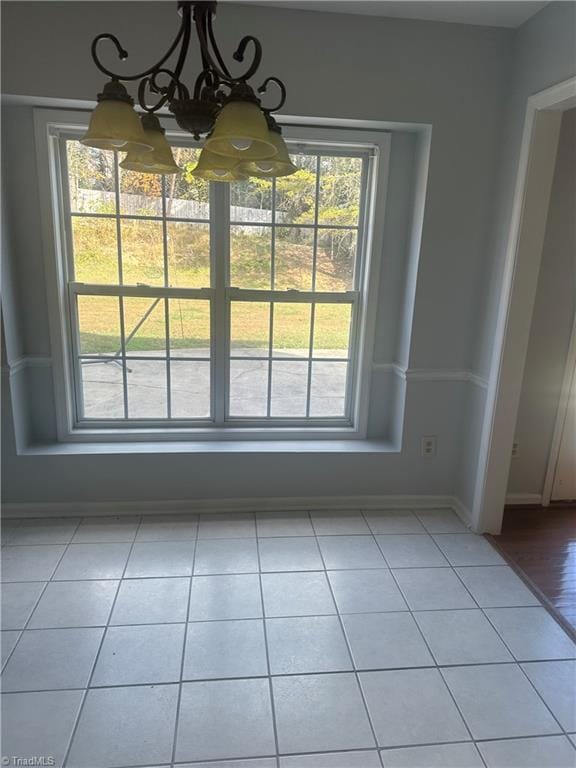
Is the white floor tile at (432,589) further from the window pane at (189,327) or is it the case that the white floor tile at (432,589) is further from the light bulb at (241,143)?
the light bulb at (241,143)

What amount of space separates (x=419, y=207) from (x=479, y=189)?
0.32 metres

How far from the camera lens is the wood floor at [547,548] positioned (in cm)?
214

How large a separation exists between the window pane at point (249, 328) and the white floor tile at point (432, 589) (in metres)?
1.46

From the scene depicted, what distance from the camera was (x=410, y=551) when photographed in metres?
2.42

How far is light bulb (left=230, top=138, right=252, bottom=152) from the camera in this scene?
3.35ft

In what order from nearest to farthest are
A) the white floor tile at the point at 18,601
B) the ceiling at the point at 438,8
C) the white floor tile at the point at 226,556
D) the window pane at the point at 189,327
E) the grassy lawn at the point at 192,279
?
the white floor tile at the point at 18,601
the ceiling at the point at 438,8
the white floor tile at the point at 226,556
the grassy lawn at the point at 192,279
the window pane at the point at 189,327

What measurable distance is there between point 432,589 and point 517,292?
4.90 feet

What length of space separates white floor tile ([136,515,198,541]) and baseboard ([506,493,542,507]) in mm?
1965

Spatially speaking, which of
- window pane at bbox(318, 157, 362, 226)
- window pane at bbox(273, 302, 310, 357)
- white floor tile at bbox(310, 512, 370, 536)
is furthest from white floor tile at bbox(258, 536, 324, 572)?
window pane at bbox(318, 157, 362, 226)

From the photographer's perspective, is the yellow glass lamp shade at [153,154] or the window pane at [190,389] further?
the window pane at [190,389]

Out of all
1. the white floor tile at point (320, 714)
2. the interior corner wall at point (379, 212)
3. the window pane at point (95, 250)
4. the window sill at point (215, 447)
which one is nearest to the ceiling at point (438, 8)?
the interior corner wall at point (379, 212)

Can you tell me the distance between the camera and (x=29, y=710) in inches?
59.4

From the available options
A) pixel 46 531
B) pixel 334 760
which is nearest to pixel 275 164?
pixel 334 760

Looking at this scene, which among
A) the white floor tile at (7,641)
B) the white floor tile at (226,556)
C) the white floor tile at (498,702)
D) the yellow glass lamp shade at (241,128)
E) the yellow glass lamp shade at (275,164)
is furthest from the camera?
the white floor tile at (226,556)
